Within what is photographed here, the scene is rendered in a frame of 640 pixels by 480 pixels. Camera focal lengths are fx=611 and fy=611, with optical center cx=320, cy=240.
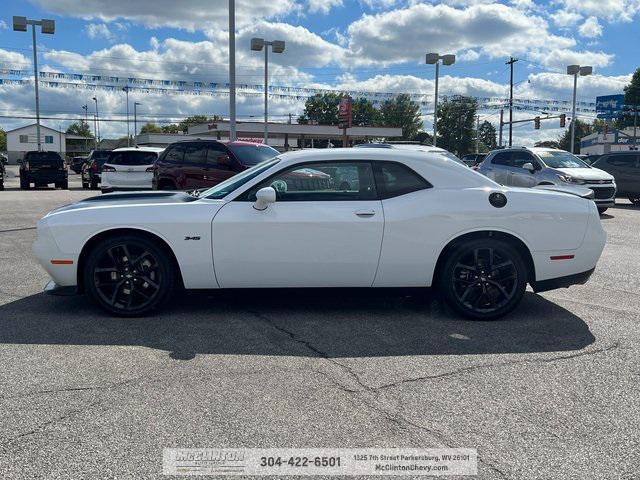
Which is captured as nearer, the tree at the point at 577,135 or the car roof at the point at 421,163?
the car roof at the point at 421,163

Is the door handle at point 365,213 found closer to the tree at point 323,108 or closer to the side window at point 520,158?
the side window at point 520,158

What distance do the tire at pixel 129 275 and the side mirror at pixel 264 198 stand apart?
36.5 inches

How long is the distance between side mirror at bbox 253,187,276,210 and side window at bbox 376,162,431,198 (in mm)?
961

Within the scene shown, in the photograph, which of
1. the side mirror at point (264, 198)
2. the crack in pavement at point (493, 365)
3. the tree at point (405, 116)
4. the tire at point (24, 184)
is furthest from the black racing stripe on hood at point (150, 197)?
the tree at point (405, 116)

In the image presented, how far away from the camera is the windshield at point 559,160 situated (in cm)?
1552

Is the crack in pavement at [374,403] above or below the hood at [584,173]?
below

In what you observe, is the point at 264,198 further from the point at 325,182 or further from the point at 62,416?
the point at 62,416

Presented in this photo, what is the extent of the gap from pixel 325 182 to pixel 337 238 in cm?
54

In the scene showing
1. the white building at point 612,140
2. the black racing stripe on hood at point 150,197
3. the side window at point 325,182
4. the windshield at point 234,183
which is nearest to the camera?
the side window at point 325,182

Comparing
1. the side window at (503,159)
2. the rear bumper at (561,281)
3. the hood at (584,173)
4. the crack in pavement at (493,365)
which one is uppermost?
the side window at (503,159)

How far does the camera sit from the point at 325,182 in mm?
5375

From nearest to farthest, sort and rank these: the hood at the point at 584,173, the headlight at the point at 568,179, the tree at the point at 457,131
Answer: the headlight at the point at 568,179 → the hood at the point at 584,173 → the tree at the point at 457,131

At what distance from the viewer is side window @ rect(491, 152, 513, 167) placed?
645 inches

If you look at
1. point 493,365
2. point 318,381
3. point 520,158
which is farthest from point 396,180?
point 520,158
